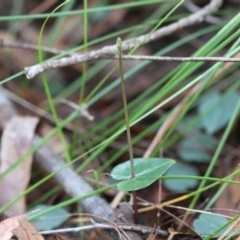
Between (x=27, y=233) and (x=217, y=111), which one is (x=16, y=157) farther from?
(x=217, y=111)

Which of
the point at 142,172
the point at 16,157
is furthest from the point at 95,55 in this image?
the point at 16,157

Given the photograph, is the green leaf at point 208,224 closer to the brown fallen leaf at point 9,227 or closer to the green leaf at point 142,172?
the green leaf at point 142,172

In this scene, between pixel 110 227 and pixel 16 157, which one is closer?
pixel 110 227

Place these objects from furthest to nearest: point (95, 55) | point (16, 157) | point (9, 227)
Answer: point (16, 157)
point (95, 55)
point (9, 227)

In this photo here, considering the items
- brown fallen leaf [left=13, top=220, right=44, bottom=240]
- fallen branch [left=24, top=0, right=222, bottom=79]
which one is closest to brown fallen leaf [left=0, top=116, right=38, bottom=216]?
brown fallen leaf [left=13, top=220, right=44, bottom=240]

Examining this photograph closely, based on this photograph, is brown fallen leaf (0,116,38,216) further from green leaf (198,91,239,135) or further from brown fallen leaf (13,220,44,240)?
green leaf (198,91,239,135)

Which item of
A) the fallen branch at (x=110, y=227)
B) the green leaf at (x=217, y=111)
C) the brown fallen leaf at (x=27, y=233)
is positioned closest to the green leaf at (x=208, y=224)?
the fallen branch at (x=110, y=227)
